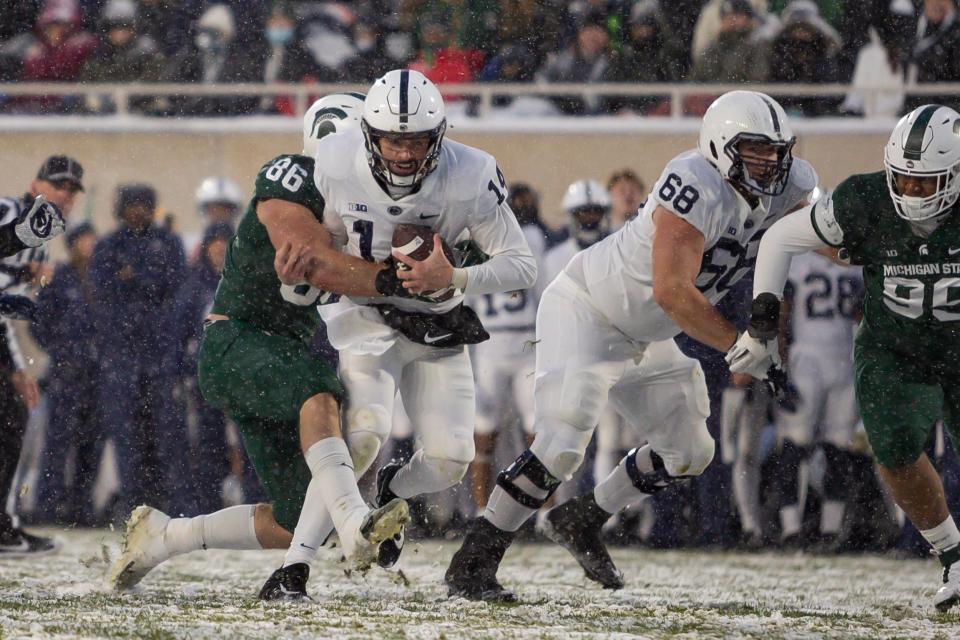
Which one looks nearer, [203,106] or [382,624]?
[382,624]

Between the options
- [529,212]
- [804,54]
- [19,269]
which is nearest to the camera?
[19,269]

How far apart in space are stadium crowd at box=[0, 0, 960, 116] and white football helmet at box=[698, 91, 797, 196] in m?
4.48

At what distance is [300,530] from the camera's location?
514 cm

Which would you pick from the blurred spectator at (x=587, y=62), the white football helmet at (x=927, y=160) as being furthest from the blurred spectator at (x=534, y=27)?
the white football helmet at (x=927, y=160)

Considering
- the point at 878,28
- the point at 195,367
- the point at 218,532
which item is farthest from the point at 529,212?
the point at 218,532

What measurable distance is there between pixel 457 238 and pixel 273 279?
0.61 m

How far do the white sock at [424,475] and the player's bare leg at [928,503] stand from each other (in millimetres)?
1410

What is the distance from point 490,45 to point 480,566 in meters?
5.48

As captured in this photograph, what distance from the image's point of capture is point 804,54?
9.85 metres

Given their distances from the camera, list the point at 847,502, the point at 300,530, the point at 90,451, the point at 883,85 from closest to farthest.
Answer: the point at 300,530
the point at 847,502
the point at 90,451
the point at 883,85

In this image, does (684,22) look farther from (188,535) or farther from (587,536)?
(188,535)

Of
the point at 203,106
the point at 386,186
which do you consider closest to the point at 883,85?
the point at 203,106

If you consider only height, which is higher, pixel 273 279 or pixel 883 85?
pixel 883 85

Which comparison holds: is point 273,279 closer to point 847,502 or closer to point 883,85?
point 847,502
